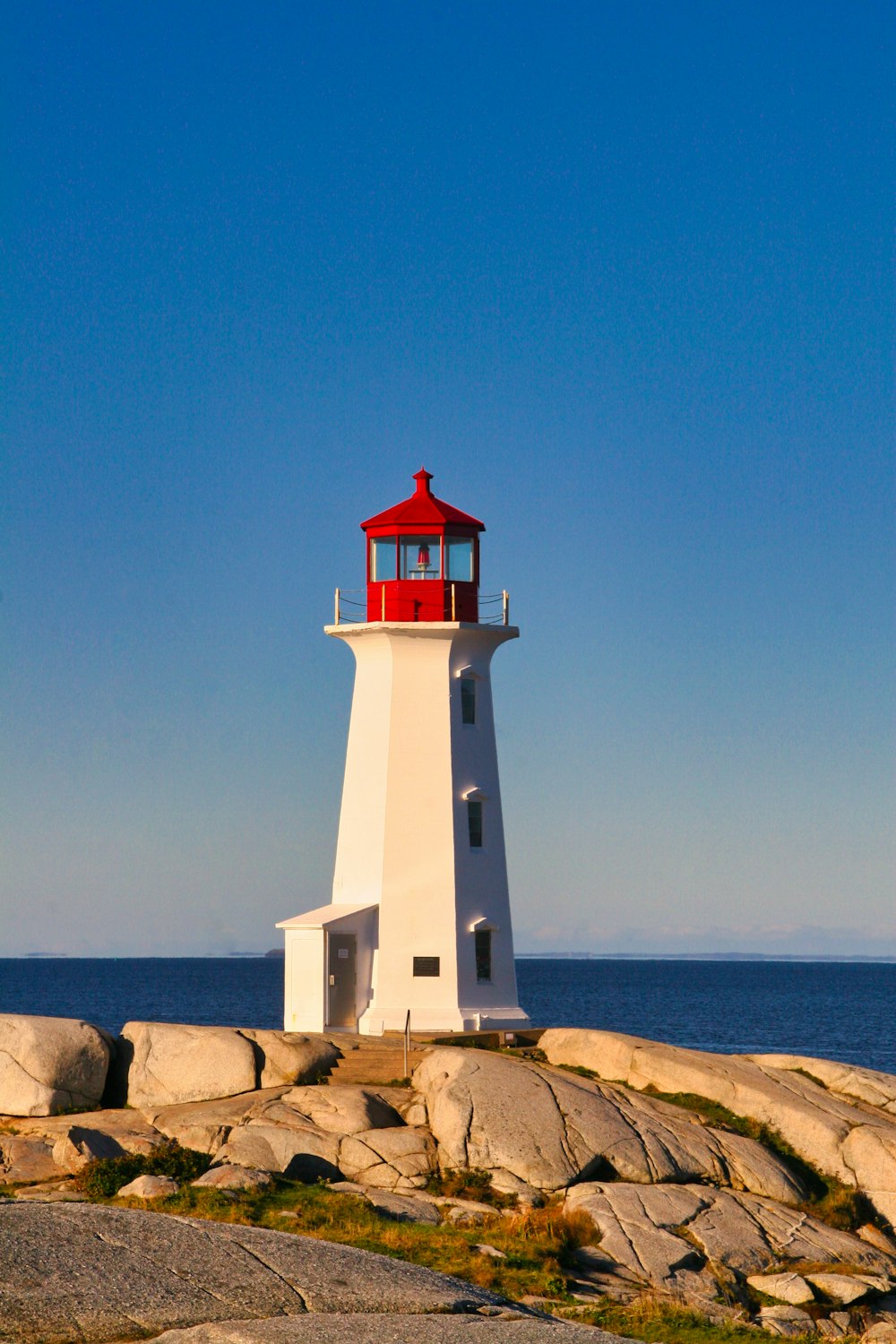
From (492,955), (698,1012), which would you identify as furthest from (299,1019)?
(698,1012)

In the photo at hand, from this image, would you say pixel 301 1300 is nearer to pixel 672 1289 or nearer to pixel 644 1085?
pixel 672 1289

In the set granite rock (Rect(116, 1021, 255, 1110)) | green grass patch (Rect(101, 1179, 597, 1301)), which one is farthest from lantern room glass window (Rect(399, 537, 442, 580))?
green grass patch (Rect(101, 1179, 597, 1301))

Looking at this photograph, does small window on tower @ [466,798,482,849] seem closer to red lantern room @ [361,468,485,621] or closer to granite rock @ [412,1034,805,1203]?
red lantern room @ [361,468,485,621]

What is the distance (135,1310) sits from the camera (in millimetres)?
15555

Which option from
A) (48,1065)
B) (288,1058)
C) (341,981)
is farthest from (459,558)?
(48,1065)

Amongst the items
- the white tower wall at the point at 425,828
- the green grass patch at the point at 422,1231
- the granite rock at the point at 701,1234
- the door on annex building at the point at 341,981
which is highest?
the white tower wall at the point at 425,828

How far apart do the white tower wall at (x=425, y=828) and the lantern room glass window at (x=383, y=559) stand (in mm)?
1435

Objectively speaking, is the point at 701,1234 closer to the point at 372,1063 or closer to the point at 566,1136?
the point at 566,1136

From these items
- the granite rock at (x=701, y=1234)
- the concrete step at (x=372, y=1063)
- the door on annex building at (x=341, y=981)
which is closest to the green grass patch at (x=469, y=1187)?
the granite rock at (x=701, y=1234)

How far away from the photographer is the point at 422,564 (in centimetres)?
3459

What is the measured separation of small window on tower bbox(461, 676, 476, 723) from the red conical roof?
3531mm

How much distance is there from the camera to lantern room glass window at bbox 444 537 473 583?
1356 inches

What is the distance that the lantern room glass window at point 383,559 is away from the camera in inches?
1359

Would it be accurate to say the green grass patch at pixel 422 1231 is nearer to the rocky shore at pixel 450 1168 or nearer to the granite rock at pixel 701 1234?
the rocky shore at pixel 450 1168
